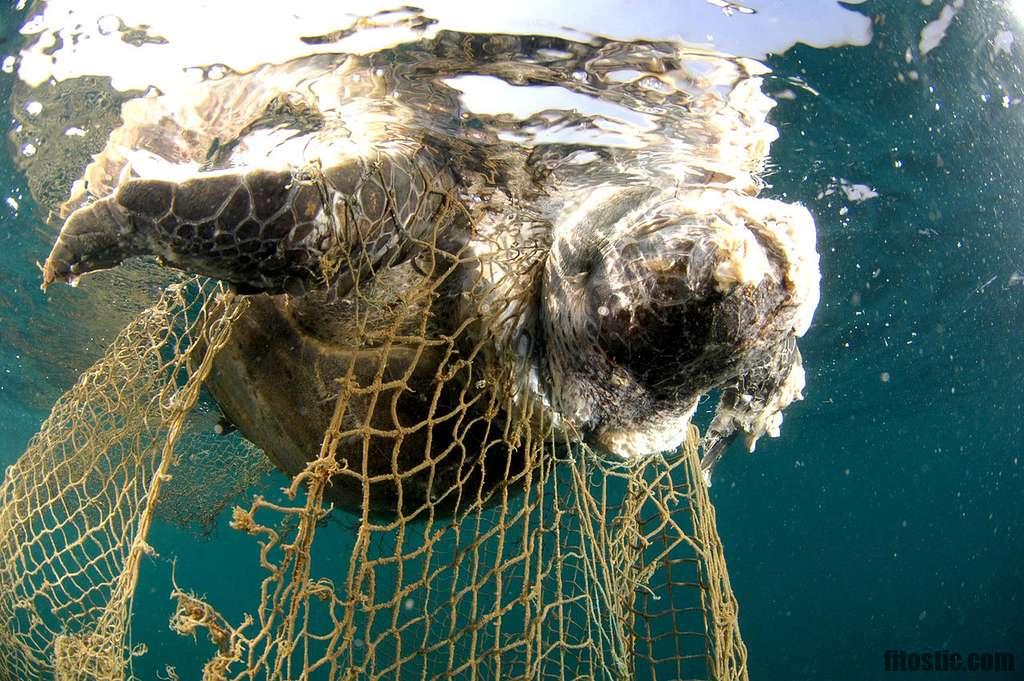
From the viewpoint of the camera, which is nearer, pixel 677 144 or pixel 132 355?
pixel 132 355

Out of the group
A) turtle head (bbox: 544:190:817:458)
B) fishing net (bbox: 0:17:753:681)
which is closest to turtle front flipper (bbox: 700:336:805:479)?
turtle head (bbox: 544:190:817:458)

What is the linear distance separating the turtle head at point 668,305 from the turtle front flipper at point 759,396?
18cm

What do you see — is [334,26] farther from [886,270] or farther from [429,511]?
[886,270]

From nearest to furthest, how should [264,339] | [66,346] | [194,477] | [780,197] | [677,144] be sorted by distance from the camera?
[264,339] → [677,144] → [780,197] → [194,477] → [66,346]

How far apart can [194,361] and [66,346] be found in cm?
1210

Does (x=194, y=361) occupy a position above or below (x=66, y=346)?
above

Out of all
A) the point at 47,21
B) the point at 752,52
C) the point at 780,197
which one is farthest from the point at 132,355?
the point at 780,197

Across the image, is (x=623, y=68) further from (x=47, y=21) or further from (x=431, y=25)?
(x=47, y=21)

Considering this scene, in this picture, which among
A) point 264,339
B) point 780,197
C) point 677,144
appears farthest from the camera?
point 780,197

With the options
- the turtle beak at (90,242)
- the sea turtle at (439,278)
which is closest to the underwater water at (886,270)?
the sea turtle at (439,278)

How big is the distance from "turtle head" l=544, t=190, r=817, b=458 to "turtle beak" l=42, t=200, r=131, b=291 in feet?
6.17

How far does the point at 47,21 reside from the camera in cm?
466

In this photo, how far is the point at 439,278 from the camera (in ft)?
9.82

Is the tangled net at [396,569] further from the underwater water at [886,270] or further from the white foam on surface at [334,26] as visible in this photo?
the white foam on surface at [334,26]
